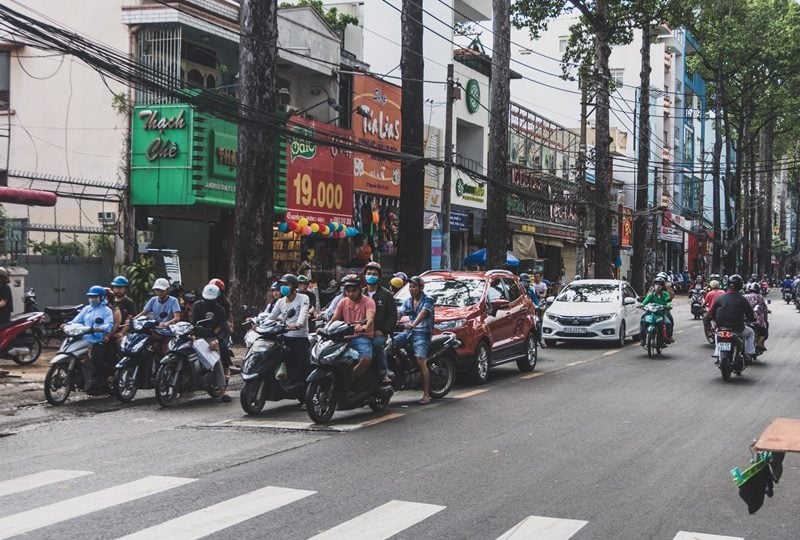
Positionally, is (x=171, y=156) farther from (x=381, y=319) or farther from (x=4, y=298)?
(x=381, y=319)

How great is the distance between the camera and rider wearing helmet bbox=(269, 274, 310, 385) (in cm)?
1138

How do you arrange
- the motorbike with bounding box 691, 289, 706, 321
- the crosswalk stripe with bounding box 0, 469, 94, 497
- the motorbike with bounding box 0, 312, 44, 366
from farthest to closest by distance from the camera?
the motorbike with bounding box 691, 289, 706, 321
the motorbike with bounding box 0, 312, 44, 366
the crosswalk stripe with bounding box 0, 469, 94, 497

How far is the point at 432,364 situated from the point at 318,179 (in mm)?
14471

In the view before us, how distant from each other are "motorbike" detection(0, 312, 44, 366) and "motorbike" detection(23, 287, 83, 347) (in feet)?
3.93

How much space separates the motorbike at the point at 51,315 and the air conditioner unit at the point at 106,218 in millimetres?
3221

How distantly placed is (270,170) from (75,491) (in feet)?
36.8

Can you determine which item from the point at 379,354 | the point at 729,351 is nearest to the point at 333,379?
the point at 379,354

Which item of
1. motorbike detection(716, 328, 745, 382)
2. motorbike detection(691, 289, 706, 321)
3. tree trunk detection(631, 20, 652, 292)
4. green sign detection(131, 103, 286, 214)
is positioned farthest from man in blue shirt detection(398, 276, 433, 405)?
tree trunk detection(631, 20, 652, 292)

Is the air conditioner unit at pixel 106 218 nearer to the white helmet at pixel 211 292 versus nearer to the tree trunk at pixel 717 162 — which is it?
the white helmet at pixel 211 292

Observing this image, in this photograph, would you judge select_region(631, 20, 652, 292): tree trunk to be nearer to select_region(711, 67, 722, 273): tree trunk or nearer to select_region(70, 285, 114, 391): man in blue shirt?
select_region(711, 67, 722, 273): tree trunk

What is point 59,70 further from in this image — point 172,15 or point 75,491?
point 75,491

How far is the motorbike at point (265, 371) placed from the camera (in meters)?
11.0

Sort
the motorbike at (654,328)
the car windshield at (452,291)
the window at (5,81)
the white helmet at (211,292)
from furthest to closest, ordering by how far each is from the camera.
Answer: the window at (5,81)
the motorbike at (654,328)
the car windshield at (452,291)
the white helmet at (211,292)

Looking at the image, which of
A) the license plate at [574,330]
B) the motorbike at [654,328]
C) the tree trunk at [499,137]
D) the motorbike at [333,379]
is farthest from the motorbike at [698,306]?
the motorbike at [333,379]
